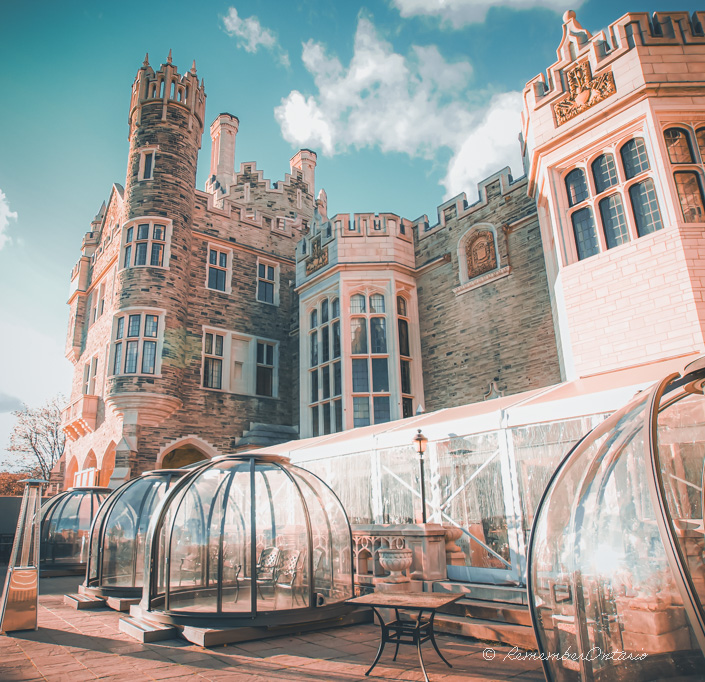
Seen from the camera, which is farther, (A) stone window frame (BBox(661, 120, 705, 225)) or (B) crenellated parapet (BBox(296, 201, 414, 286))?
(B) crenellated parapet (BBox(296, 201, 414, 286))

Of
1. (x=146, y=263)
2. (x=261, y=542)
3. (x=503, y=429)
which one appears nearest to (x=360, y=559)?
(x=261, y=542)

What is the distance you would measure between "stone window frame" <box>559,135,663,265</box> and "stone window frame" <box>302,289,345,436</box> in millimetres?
6182

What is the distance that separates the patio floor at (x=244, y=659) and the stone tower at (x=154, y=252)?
8259mm

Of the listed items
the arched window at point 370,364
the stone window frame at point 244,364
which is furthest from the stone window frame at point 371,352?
the stone window frame at point 244,364

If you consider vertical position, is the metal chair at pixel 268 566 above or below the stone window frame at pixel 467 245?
below

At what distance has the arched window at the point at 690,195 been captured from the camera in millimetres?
7770

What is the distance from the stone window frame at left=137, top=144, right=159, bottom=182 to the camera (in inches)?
615

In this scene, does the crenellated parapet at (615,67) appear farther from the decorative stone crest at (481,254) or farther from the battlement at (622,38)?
the decorative stone crest at (481,254)

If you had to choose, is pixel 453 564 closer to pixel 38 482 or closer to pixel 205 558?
pixel 205 558

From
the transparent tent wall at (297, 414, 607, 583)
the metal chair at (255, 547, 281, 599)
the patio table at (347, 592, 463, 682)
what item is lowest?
the patio table at (347, 592, 463, 682)

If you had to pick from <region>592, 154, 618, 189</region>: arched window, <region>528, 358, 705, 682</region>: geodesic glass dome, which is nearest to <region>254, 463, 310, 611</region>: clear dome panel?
<region>528, 358, 705, 682</region>: geodesic glass dome

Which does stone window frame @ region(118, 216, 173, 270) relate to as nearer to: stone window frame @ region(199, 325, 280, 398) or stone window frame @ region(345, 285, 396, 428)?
stone window frame @ region(199, 325, 280, 398)

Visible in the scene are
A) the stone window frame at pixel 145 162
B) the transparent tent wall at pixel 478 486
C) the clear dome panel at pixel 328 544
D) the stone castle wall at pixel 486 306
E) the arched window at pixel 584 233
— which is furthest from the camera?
the stone window frame at pixel 145 162

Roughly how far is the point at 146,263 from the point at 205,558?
10702 mm
